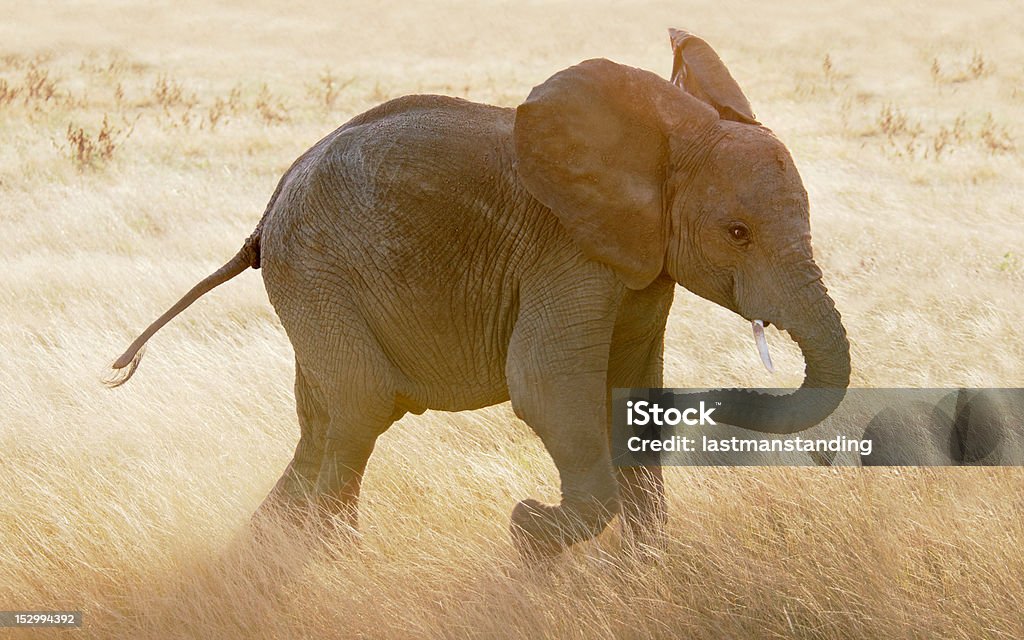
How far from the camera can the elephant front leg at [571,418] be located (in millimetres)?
5012

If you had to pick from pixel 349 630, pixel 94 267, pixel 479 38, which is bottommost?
pixel 349 630

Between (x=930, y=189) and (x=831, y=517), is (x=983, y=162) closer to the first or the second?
(x=930, y=189)

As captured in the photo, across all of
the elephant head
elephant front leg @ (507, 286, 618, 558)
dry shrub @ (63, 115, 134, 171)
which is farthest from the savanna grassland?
→ the elephant head

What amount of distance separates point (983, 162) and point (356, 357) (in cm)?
1354

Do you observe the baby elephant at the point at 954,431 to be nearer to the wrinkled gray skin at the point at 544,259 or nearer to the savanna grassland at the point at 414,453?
the savanna grassland at the point at 414,453

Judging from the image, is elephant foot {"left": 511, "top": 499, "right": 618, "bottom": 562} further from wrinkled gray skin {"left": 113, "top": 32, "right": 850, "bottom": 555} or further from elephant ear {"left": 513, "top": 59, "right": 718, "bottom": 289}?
elephant ear {"left": 513, "top": 59, "right": 718, "bottom": 289}

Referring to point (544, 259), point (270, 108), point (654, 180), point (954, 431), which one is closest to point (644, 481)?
point (544, 259)

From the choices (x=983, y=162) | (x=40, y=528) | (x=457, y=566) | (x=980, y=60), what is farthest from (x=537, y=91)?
(x=980, y=60)

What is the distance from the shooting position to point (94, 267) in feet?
36.8

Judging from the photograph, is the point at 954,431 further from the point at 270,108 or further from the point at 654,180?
the point at 270,108

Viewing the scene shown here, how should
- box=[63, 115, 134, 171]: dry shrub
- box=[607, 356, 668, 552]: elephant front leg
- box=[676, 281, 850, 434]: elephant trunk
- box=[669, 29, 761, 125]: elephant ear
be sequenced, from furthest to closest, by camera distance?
box=[63, 115, 134, 171]: dry shrub
box=[607, 356, 668, 552]: elephant front leg
box=[669, 29, 761, 125]: elephant ear
box=[676, 281, 850, 434]: elephant trunk

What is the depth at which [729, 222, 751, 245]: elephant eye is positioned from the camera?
484cm

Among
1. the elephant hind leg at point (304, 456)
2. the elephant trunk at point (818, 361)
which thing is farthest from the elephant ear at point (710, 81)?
the elephant hind leg at point (304, 456)

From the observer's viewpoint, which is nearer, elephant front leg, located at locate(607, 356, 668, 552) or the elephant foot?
the elephant foot
